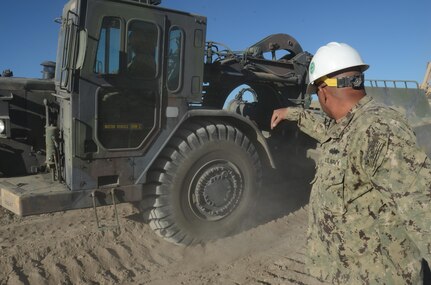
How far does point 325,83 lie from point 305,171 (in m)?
4.79

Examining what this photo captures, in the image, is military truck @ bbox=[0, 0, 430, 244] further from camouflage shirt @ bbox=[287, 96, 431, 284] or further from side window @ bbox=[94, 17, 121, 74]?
camouflage shirt @ bbox=[287, 96, 431, 284]

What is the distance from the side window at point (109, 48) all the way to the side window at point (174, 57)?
0.61 metres

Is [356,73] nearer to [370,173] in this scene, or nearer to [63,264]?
[370,173]

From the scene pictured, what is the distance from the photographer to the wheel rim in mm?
4652

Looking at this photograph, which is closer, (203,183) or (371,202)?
(371,202)

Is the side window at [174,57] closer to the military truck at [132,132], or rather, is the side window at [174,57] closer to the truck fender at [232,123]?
the military truck at [132,132]

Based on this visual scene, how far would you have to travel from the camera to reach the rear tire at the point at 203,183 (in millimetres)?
4461

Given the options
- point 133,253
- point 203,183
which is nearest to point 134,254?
point 133,253

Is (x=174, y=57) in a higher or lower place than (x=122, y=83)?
higher

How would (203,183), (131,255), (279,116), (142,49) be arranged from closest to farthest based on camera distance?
(279,116) < (142,49) < (131,255) < (203,183)

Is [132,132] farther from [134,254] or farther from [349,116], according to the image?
[349,116]

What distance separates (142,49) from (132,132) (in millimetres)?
873

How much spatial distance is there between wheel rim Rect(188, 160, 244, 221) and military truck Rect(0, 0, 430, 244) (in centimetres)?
1

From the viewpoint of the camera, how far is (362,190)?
72.7 inches
